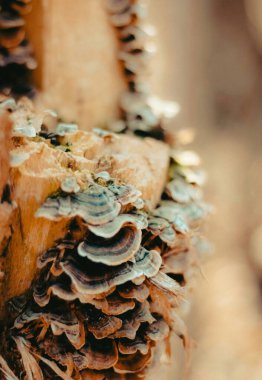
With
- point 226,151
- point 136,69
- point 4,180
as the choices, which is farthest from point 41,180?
point 226,151

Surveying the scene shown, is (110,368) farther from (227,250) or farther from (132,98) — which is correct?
(227,250)

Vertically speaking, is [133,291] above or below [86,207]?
below

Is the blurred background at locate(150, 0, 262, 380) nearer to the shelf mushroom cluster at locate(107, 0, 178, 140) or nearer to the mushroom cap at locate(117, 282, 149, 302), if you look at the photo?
the shelf mushroom cluster at locate(107, 0, 178, 140)

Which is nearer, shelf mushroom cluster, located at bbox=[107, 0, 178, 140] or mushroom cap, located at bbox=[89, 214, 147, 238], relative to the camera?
mushroom cap, located at bbox=[89, 214, 147, 238]

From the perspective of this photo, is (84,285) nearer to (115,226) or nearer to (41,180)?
(115,226)

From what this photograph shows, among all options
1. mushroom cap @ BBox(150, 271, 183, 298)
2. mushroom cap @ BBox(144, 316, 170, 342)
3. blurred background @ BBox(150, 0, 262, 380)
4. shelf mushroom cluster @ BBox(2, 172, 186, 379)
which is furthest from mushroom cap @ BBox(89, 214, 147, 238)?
blurred background @ BBox(150, 0, 262, 380)

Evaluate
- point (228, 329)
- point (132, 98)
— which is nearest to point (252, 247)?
point (228, 329)

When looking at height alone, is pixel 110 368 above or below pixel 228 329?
above
